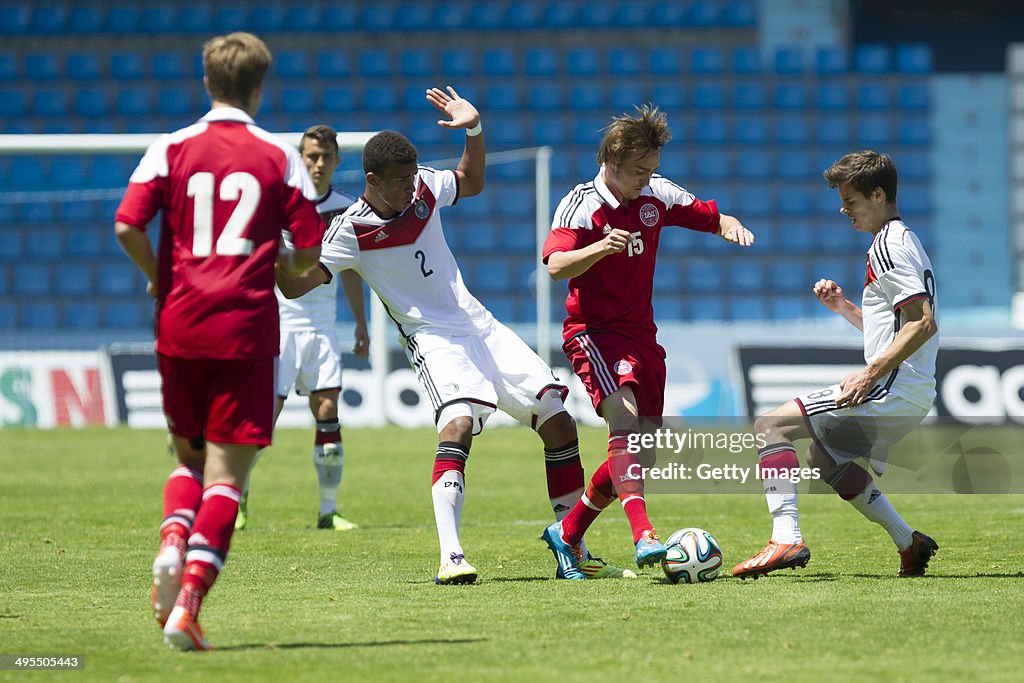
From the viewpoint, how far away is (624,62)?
88.7 feet

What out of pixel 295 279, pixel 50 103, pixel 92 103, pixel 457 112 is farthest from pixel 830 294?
pixel 50 103

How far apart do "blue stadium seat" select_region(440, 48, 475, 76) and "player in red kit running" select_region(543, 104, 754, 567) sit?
2107 centimetres

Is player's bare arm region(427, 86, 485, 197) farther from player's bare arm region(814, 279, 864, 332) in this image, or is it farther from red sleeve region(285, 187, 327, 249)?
Result: red sleeve region(285, 187, 327, 249)

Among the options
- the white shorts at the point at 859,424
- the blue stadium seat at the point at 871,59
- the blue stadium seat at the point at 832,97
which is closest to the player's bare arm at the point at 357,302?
the white shorts at the point at 859,424

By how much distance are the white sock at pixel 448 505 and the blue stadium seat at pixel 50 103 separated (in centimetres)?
2265

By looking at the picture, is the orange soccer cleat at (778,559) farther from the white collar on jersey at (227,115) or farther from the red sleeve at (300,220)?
the white collar on jersey at (227,115)

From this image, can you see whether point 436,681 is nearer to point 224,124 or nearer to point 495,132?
point 224,124

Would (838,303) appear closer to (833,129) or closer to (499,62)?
(833,129)

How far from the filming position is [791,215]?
25.9 m

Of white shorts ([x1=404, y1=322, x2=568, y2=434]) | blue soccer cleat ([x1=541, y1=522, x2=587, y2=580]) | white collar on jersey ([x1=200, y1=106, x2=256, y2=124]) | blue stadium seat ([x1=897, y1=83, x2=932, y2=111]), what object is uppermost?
blue stadium seat ([x1=897, y1=83, x2=932, y2=111])

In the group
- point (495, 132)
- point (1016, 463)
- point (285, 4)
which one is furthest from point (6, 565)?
point (285, 4)

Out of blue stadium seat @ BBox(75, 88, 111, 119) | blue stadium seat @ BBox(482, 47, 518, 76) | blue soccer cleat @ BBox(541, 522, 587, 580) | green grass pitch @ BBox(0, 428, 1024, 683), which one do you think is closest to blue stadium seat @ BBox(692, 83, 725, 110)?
blue stadium seat @ BBox(482, 47, 518, 76)

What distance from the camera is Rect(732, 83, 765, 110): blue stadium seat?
2661cm

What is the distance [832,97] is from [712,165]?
2799 mm
